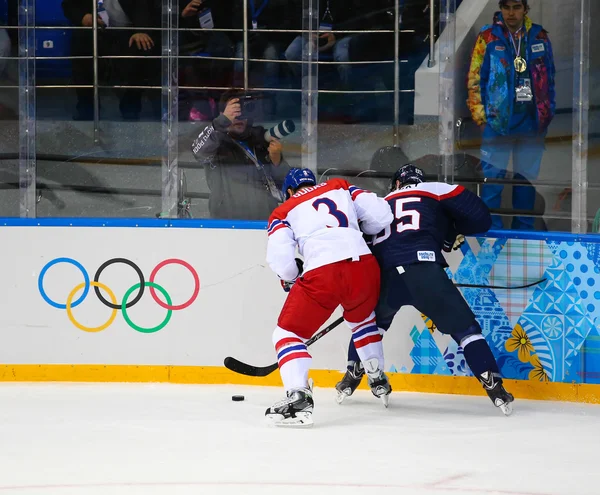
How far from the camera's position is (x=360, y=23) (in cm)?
586

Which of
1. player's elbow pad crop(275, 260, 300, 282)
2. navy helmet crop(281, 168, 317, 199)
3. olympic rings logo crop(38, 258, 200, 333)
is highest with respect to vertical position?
navy helmet crop(281, 168, 317, 199)

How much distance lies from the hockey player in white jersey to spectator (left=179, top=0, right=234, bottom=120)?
43.1 inches

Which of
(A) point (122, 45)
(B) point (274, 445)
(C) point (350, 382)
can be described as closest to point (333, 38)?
(A) point (122, 45)

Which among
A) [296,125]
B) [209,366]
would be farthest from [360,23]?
[209,366]

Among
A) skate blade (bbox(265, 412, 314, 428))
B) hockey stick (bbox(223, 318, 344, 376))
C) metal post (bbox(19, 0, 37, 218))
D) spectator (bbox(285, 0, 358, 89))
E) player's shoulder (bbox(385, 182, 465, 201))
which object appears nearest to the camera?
skate blade (bbox(265, 412, 314, 428))

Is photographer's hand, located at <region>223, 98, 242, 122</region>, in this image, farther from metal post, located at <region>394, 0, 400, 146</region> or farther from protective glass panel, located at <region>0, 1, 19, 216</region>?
protective glass panel, located at <region>0, 1, 19, 216</region>

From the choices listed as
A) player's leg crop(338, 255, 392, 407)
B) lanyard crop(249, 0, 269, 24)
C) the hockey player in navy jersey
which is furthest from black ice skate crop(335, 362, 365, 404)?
lanyard crop(249, 0, 269, 24)

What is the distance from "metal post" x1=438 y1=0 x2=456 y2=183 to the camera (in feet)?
18.8

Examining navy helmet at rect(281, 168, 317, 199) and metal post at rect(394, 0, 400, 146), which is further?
metal post at rect(394, 0, 400, 146)

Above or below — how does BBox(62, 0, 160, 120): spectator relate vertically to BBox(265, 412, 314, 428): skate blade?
above

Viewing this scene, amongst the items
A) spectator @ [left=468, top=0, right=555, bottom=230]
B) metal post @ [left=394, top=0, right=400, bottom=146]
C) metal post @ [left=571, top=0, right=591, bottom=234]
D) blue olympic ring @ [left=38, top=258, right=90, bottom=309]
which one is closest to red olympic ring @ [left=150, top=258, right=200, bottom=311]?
blue olympic ring @ [left=38, top=258, right=90, bottom=309]

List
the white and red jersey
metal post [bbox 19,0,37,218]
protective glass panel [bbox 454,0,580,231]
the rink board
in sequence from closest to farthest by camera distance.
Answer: the white and red jersey < protective glass panel [bbox 454,0,580,231] < the rink board < metal post [bbox 19,0,37,218]

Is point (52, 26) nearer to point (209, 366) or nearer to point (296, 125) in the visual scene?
point (296, 125)

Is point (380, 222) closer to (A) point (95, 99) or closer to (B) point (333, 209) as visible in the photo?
(B) point (333, 209)
